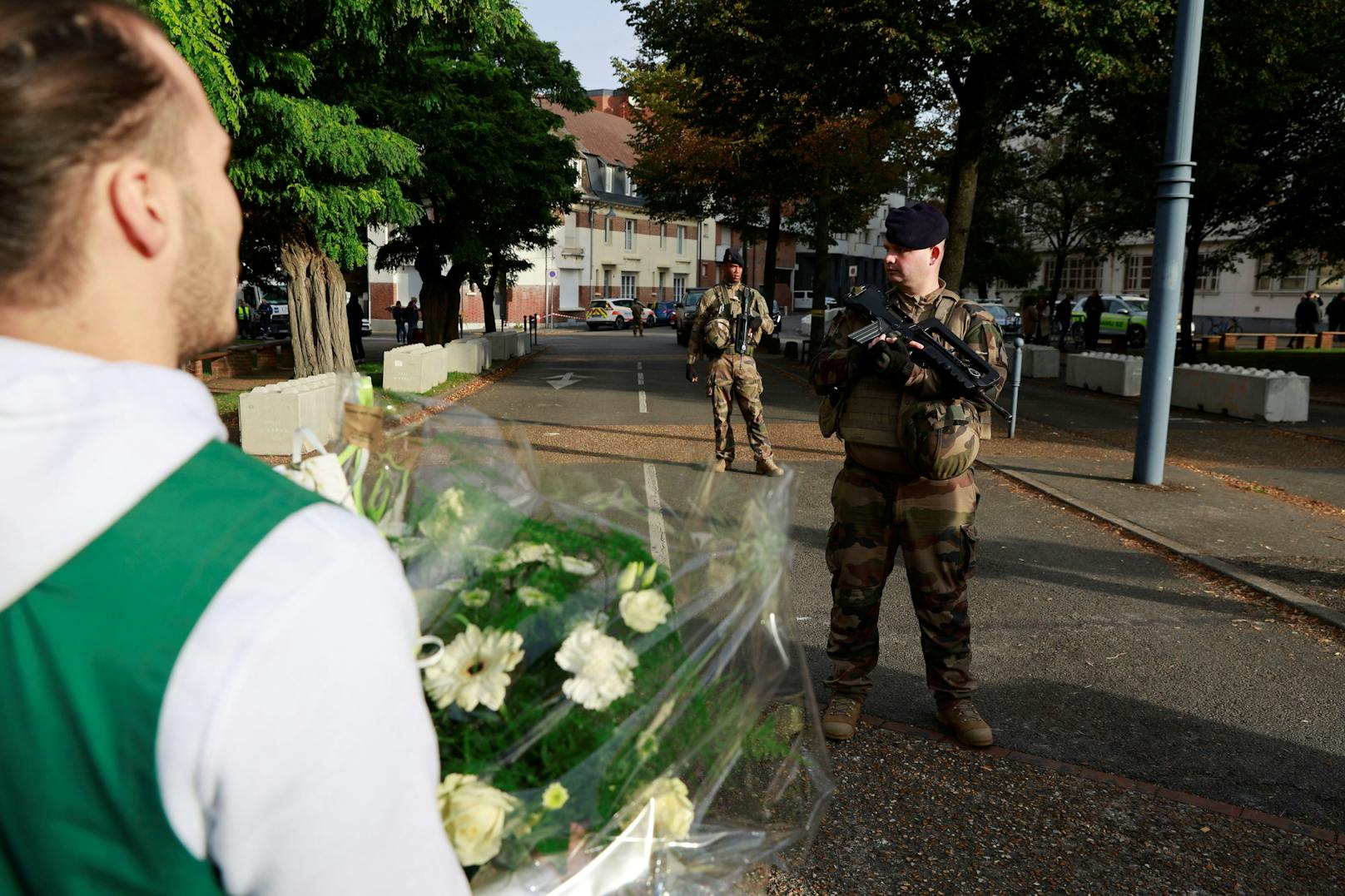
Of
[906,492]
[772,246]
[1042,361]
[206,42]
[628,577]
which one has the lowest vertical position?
[1042,361]

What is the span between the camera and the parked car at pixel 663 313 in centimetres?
6097

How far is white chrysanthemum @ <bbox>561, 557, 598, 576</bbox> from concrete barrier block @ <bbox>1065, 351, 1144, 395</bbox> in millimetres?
19227

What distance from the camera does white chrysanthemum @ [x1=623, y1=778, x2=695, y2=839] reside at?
1457 millimetres

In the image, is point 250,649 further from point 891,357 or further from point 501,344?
point 501,344

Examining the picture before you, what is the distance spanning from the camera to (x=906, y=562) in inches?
175

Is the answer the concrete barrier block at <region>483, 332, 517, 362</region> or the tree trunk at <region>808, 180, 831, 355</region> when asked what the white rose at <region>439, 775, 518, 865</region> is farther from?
the tree trunk at <region>808, 180, 831, 355</region>

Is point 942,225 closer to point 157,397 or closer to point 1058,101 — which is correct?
point 157,397

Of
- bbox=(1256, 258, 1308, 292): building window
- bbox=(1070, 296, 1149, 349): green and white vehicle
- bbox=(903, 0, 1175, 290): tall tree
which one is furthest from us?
bbox=(1256, 258, 1308, 292): building window

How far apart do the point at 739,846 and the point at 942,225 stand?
3.34 metres

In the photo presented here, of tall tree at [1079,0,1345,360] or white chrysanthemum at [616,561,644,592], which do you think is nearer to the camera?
white chrysanthemum at [616,561,644,592]

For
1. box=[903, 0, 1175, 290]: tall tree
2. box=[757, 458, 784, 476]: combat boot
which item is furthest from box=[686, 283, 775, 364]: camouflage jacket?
box=[903, 0, 1175, 290]: tall tree

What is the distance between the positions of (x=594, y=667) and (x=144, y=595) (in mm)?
749

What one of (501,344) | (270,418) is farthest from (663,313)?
(270,418)

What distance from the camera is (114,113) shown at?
33.7 inches
